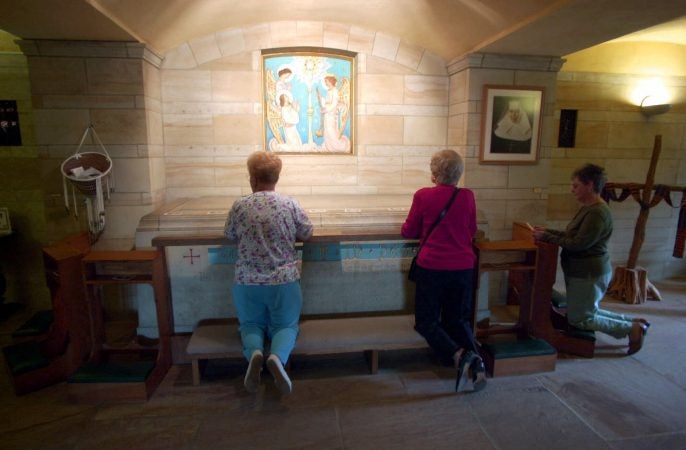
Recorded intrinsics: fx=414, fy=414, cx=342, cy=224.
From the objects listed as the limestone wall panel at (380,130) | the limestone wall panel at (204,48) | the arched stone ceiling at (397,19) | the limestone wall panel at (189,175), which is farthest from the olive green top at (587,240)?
the limestone wall panel at (204,48)

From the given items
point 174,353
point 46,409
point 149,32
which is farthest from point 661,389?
point 149,32

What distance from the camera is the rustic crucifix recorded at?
15.0 ft

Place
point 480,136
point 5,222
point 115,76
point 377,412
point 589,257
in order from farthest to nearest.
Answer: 1. point 480,136
2. point 5,222
3. point 115,76
4. point 589,257
5. point 377,412

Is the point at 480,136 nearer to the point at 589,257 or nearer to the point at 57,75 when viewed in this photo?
the point at 589,257

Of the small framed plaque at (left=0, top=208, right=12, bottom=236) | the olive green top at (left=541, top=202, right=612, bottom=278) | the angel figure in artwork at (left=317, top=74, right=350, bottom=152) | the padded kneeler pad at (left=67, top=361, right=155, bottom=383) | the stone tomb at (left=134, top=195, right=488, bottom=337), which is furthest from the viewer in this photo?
the angel figure in artwork at (left=317, top=74, right=350, bottom=152)

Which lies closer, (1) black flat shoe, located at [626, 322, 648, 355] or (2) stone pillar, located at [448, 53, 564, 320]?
(1) black flat shoe, located at [626, 322, 648, 355]

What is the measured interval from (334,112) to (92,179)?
2.44 meters

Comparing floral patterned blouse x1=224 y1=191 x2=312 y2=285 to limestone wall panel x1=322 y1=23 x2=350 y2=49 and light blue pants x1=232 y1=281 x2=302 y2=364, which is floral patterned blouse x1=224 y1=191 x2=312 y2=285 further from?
limestone wall panel x1=322 y1=23 x2=350 y2=49

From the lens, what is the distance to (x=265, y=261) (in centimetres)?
250

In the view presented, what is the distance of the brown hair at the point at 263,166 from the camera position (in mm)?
2477

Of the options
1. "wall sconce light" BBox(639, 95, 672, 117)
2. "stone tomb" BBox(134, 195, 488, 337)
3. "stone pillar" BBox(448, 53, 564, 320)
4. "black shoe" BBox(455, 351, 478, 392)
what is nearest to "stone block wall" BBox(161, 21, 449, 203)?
"stone pillar" BBox(448, 53, 564, 320)

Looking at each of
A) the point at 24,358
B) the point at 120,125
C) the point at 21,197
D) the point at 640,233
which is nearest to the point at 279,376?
the point at 24,358

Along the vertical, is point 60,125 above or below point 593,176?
above

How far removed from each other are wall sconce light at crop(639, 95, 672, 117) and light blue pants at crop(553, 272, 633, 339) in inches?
121
